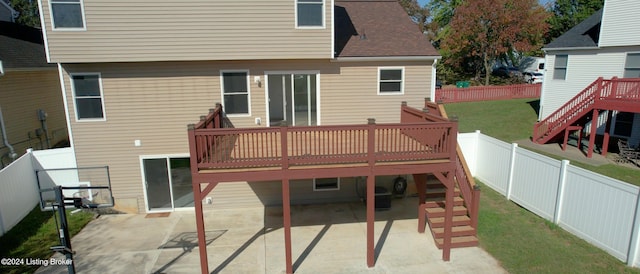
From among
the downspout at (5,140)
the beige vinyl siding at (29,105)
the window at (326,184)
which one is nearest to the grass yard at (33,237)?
the downspout at (5,140)

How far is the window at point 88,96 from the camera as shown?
→ 1058cm

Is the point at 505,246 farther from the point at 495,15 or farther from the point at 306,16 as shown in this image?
the point at 495,15

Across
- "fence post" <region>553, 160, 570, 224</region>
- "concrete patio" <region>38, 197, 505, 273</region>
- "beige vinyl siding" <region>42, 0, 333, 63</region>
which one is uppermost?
"beige vinyl siding" <region>42, 0, 333, 63</region>

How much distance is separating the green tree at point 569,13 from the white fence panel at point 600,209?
4272cm

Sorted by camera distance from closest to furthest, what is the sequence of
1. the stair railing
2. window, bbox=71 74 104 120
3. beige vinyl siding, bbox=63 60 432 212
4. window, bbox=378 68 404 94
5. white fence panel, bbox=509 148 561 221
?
white fence panel, bbox=509 148 561 221, window, bbox=71 74 104 120, beige vinyl siding, bbox=63 60 432 212, window, bbox=378 68 404 94, the stair railing

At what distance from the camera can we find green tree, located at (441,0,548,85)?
32.2 m

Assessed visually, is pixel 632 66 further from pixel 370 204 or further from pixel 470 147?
pixel 370 204

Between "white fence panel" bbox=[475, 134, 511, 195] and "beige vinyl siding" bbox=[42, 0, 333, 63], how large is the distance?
6.90 metres

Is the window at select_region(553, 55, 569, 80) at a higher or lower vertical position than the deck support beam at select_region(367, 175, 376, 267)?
higher

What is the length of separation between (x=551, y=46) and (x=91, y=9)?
20.8 meters

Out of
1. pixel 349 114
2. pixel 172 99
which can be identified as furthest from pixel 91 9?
pixel 349 114

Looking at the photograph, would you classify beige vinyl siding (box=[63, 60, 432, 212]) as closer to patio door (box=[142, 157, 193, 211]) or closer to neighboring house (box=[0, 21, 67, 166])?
patio door (box=[142, 157, 193, 211])

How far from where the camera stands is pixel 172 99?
11078 mm

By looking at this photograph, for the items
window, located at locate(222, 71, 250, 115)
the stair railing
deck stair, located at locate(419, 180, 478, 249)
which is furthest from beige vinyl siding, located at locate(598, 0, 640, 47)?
window, located at locate(222, 71, 250, 115)
